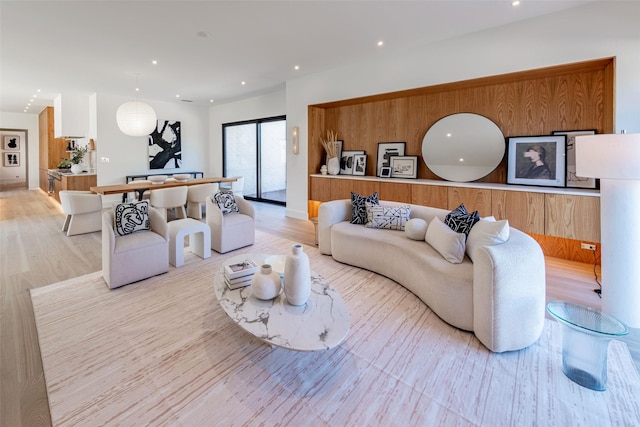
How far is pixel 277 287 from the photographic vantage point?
211 cm

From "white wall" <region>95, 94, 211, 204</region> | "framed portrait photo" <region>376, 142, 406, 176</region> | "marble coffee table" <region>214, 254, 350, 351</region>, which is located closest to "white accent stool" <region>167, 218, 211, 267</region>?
"marble coffee table" <region>214, 254, 350, 351</region>

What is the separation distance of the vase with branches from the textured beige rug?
3.79 meters

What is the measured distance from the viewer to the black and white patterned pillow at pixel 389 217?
12.0ft

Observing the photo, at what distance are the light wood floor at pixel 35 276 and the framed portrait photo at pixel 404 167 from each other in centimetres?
190

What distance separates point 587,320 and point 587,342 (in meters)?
0.15

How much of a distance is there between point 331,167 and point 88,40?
4.25m

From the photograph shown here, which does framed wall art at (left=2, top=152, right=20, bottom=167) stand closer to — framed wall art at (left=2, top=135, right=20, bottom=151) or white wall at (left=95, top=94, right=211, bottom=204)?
framed wall art at (left=2, top=135, right=20, bottom=151)

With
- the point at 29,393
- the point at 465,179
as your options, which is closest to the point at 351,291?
the point at 29,393

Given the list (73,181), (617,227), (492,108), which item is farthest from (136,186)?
(617,227)

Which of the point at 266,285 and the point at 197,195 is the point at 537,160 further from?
the point at 197,195

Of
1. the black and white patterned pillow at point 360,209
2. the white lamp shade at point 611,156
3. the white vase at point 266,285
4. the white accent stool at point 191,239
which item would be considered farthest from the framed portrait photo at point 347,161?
the white vase at point 266,285

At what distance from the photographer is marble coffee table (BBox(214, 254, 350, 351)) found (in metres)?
1.67

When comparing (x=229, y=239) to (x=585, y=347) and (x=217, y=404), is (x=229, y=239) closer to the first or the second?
(x=217, y=404)

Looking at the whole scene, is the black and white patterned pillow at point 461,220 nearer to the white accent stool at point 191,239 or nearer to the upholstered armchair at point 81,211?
the white accent stool at point 191,239
